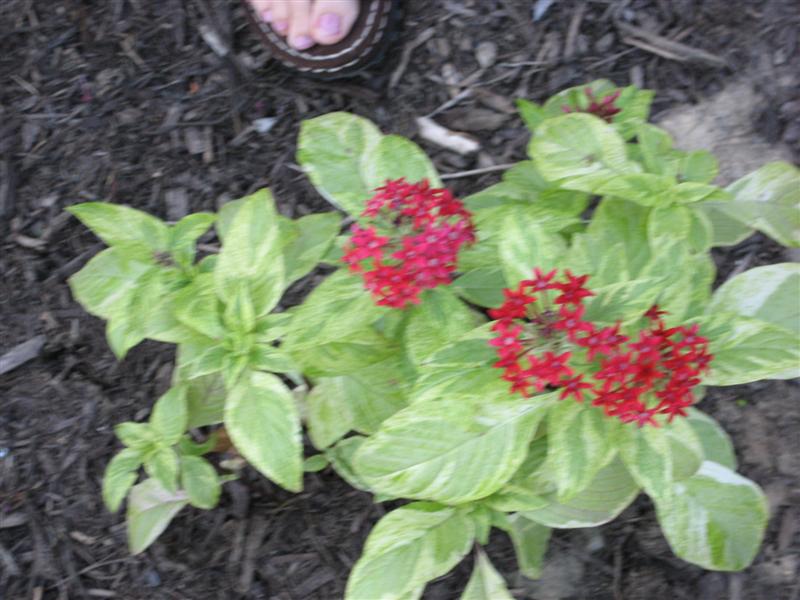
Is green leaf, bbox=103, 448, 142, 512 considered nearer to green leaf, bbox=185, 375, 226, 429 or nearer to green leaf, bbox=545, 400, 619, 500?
green leaf, bbox=185, 375, 226, 429

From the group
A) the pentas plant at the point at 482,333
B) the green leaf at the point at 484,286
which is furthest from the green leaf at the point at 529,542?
the green leaf at the point at 484,286

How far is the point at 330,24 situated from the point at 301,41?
89 mm

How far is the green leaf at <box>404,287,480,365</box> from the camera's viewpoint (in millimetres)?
1321

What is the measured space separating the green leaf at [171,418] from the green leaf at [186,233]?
10.5 inches

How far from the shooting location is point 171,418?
60.2 inches

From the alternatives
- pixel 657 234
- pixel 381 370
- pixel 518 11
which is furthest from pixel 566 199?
pixel 518 11

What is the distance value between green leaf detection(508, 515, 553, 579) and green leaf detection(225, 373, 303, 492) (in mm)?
517

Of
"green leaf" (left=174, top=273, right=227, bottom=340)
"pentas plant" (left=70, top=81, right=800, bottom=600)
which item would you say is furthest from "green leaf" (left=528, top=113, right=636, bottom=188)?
"green leaf" (left=174, top=273, right=227, bottom=340)

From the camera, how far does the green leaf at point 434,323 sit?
1.32 meters

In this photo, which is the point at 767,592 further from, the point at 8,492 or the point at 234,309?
the point at 8,492

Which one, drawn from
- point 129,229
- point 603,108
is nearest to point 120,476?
point 129,229

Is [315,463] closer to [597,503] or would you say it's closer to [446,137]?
[597,503]

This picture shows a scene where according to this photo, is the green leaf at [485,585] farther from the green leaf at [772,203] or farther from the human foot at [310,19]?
the human foot at [310,19]

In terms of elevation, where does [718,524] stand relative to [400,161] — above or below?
below
